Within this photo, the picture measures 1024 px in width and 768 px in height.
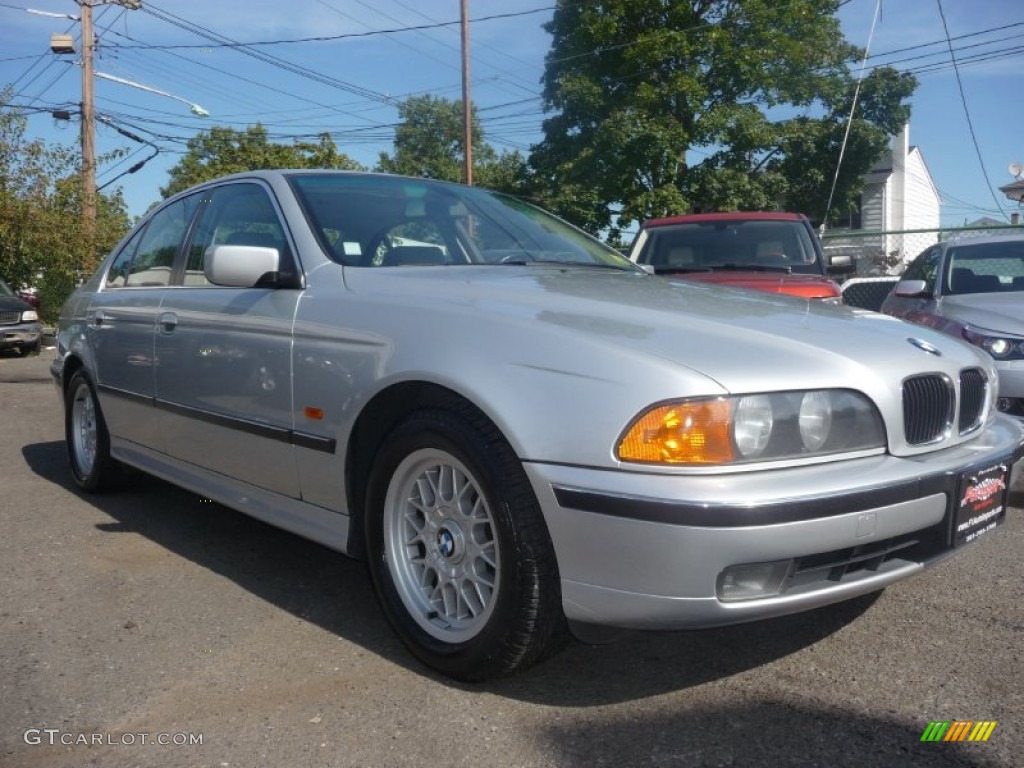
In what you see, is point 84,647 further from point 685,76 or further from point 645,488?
point 685,76

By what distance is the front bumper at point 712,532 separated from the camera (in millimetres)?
2299

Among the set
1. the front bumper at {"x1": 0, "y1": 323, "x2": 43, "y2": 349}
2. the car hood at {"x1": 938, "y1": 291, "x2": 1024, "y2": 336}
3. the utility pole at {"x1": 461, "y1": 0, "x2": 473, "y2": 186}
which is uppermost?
the utility pole at {"x1": 461, "y1": 0, "x2": 473, "y2": 186}

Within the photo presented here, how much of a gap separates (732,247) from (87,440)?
531 cm

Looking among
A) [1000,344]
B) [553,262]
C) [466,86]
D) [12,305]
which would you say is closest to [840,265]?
[1000,344]

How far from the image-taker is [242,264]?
338 cm

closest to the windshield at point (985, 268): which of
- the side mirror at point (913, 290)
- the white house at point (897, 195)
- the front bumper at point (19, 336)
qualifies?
the side mirror at point (913, 290)

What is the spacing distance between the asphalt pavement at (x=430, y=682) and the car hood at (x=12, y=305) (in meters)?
13.0

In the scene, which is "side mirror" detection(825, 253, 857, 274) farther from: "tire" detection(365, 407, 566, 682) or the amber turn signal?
the amber turn signal

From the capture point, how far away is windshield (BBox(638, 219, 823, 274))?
7969mm

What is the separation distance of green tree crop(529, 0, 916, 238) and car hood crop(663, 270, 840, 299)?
14.7 meters

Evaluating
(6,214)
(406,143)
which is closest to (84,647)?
(6,214)

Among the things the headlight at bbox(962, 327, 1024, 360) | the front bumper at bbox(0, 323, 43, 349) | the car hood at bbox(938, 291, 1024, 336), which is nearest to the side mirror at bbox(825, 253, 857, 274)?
the car hood at bbox(938, 291, 1024, 336)

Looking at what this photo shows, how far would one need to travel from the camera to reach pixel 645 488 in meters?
2.33

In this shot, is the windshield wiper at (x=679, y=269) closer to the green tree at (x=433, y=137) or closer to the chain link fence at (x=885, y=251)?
the chain link fence at (x=885, y=251)
